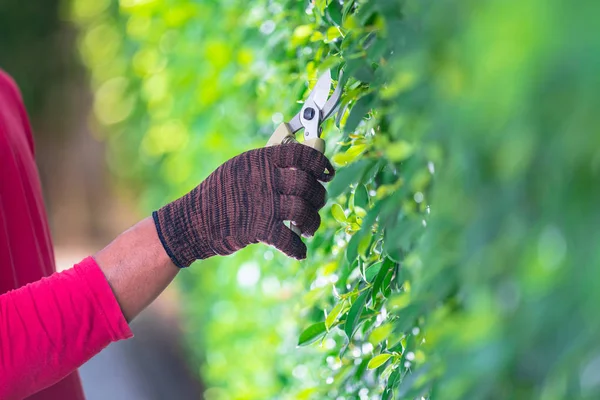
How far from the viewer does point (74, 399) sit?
1.79 metres

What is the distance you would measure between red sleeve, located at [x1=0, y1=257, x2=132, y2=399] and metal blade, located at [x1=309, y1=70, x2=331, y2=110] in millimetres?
456

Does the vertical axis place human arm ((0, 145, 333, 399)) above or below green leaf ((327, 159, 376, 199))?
below

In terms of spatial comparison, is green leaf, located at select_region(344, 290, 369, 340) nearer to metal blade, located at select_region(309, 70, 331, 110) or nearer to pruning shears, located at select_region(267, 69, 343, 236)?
pruning shears, located at select_region(267, 69, 343, 236)

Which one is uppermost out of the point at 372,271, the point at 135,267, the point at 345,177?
the point at 345,177

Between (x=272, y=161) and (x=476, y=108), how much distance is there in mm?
719

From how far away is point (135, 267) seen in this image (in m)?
1.23

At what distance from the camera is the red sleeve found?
1180 mm

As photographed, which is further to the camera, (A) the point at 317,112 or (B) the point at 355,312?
(A) the point at 317,112

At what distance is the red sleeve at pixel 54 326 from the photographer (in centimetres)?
118

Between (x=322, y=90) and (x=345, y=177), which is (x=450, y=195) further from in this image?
(x=322, y=90)

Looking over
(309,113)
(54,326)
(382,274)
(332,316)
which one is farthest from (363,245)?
(54,326)

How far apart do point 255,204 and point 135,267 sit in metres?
0.23

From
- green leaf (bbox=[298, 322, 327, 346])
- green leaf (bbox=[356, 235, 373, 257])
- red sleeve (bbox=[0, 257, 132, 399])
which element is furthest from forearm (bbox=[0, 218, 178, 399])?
green leaf (bbox=[356, 235, 373, 257])

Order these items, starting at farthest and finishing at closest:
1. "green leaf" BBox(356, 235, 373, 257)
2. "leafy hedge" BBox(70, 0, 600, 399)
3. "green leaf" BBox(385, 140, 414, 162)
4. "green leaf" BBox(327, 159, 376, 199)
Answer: "green leaf" BBox(356, 235, 373, 257) → "green leaf" BBox(327, 159, 376, 199) → "green leaf" BBox(385, 140, 414, 162) → "leafy hedge" BBox(70, 0, 600, 399)
